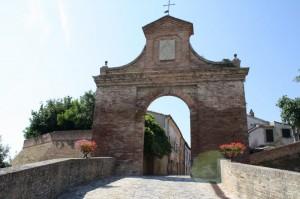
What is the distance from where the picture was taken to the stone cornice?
14625 mm

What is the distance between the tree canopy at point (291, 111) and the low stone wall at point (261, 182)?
15.8 meters

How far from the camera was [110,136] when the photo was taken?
49.2ft

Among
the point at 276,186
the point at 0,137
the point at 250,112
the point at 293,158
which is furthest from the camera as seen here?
the point at 250,112

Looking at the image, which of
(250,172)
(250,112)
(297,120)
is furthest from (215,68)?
(250,112)

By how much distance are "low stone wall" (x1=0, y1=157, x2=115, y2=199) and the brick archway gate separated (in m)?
4.34

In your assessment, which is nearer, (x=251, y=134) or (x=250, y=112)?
(x=251, y=134)

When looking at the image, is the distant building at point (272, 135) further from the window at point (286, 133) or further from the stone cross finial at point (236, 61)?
the stone cross finial at point (236, 61)

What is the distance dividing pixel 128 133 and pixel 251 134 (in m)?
20.8

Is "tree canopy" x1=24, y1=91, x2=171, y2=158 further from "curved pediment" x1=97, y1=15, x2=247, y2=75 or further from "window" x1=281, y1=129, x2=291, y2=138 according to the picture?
"window" x1=281, y1=129, x2=291, y2=138

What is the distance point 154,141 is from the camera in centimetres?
2059

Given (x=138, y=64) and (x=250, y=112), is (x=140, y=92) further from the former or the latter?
(x=250, y=112)

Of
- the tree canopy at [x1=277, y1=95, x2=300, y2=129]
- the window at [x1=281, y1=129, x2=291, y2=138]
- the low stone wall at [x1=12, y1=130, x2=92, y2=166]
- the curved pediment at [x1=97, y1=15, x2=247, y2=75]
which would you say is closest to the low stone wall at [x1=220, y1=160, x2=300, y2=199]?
the curved pediment at [x1=97, y1=15, x2=247, y2=75]

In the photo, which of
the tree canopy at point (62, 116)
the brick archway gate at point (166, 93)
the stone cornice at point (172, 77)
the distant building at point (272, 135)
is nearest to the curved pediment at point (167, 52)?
the brick archway gate at point (166, 93)

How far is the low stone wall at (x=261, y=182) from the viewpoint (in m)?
4.96
